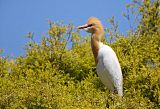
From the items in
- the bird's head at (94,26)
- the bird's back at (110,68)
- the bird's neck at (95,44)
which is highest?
the bird's head at (94,26)

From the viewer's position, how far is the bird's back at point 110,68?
529 cm

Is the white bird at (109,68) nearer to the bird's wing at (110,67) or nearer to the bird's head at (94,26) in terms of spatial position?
the bird's wing at (110,67)

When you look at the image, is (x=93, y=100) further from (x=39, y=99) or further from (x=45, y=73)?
(x=45, y=73)

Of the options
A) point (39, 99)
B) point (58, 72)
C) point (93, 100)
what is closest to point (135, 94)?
point (93, 100)

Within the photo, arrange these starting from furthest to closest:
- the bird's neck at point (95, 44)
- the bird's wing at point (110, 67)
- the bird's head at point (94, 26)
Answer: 1. the bird's head at point (94, 26)
2. the bird's neck at point (95, 44)
3. the bird's wing at point (110, 67)

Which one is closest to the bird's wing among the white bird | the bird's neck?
the white bird

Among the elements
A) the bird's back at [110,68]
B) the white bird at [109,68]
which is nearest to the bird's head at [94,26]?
the white bird at [109,68]

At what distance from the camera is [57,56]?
7188mm

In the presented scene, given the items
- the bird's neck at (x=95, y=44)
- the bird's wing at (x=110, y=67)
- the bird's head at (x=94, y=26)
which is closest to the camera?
the bird's wing at (x=110, y=67)

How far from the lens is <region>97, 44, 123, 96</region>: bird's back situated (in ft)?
17.3

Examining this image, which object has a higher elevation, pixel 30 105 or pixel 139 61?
pixel 139 61

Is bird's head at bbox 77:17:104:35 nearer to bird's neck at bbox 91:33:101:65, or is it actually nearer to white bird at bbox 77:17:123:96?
bird's neck at bbox 91:33:101:65

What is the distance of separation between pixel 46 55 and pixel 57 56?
21cm

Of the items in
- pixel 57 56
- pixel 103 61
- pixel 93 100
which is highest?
pixel 57 56
